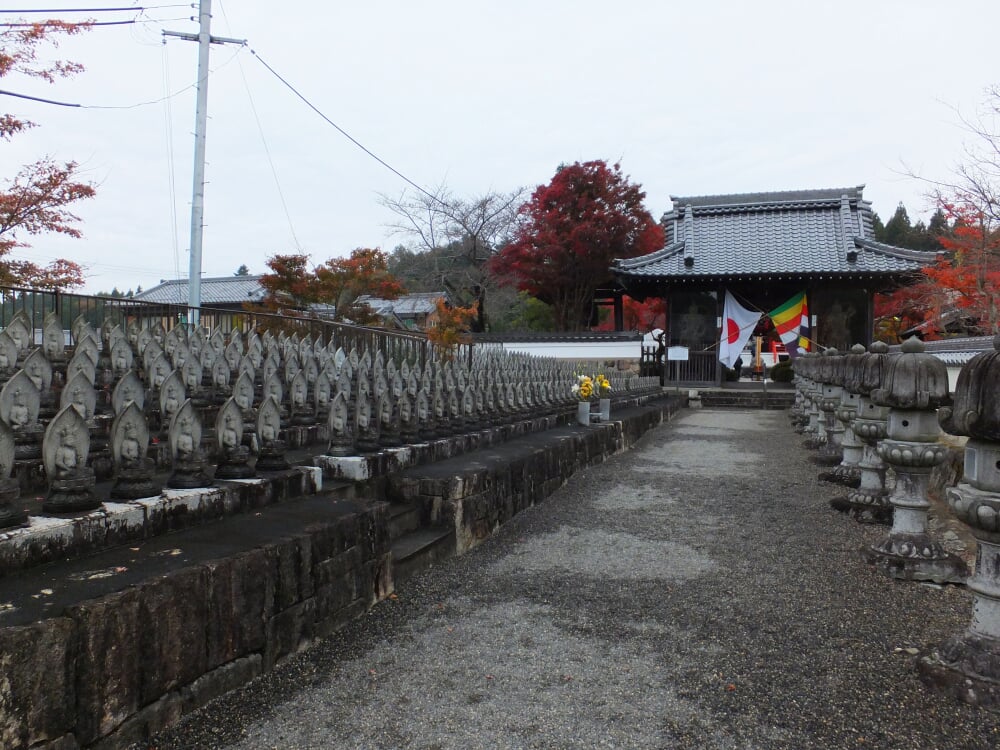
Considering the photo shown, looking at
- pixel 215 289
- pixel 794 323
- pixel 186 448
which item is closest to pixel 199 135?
pixel 186 448

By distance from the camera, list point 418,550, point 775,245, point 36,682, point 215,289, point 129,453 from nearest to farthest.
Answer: point 36,682 → point 129,453 → point 418,550 → point 775,245 → point 215,289

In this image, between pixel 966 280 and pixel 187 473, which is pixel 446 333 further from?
pixel 966 280

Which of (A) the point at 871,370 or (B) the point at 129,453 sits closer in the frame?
(B) the point at 129,453

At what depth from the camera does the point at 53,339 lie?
468 centimetres

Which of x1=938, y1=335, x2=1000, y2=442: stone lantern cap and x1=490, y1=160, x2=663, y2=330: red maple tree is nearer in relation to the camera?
x1=938, y1=335, x2=1000, y2=442: stone lantern cap

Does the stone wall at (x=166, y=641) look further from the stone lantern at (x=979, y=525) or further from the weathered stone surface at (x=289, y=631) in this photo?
the stone lantern at (x=979, y=525)

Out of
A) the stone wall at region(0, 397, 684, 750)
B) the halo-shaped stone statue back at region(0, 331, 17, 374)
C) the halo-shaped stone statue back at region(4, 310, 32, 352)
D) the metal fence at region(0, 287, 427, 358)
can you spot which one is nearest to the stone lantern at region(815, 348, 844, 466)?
the stone wall at region(0, 397, 684, 750)

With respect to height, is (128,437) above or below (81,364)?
below

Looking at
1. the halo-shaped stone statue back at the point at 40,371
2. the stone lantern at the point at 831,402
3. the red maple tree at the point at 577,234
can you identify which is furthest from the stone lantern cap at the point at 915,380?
the red maple tree at the point at 577,234

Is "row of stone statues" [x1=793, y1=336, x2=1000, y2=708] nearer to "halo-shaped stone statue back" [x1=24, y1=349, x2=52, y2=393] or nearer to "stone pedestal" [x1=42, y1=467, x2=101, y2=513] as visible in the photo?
"stone pedestal" [x1=42, y1=467, x2=101, y2=513]

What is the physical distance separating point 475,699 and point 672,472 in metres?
5.56

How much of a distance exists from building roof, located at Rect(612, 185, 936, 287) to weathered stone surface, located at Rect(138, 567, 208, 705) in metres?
17.8

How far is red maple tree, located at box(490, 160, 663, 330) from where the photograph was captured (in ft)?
72.3

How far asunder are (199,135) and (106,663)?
13.9m
